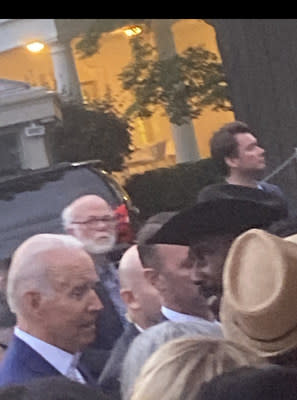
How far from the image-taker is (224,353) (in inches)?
67.7

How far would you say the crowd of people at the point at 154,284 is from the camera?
2.01m

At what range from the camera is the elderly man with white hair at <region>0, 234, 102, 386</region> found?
6.84ft

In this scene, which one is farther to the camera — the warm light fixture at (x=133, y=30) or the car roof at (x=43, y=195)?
the warm light fixture at (x=133, y=30)


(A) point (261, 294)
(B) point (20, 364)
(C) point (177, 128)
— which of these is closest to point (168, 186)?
(C) point (177, 128)

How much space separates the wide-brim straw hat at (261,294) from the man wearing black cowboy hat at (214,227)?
0.27ft

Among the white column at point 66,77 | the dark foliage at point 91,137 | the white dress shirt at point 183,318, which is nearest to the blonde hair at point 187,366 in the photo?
the white dress shirt at point 183,318

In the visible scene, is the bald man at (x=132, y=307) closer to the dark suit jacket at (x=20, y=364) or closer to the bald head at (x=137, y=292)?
the bald head at (x=137, y=292)

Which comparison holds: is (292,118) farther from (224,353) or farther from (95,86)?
(224,353)

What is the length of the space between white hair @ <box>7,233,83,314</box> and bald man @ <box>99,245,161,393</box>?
0.17 m

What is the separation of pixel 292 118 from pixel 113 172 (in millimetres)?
462

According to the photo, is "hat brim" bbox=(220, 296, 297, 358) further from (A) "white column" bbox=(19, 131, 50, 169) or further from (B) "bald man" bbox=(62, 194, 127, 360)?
(A) "white column" bbox=(19, 131, 50, 169)

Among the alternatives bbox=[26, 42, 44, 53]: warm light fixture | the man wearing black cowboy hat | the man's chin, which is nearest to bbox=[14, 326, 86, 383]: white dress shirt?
the man's chin

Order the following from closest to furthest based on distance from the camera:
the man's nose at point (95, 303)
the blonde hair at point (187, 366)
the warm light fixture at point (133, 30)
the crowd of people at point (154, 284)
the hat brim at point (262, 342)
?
1. the blonde hair at point (187, 366)
2. the hat brim at point (262, 342)
3. the crowd of people at point (154, 284)
4. the man's nose at point (95, 303)
5. the warm light fixture at point (133, 30)

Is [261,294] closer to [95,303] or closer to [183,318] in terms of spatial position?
[183,318]
